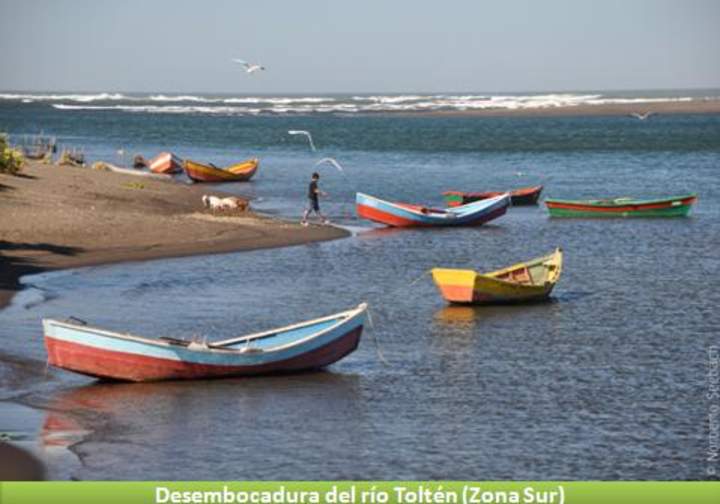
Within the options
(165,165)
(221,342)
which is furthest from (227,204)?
(221,342)

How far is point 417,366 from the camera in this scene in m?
22.9

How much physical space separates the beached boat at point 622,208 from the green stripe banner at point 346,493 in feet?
100

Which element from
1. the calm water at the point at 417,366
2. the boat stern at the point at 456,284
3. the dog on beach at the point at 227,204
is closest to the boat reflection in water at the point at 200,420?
the calm water at the point at 417,366

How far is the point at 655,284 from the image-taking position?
103ft

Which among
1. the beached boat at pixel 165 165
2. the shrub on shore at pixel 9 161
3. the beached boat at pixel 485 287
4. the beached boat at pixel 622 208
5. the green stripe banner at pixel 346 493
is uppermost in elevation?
the shrub on shore at pixel 9 161

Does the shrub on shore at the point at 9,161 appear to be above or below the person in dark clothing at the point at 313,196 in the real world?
above

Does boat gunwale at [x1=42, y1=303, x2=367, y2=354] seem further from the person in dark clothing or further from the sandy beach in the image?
the person in dark clothing

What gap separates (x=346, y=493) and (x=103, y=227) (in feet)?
73.9

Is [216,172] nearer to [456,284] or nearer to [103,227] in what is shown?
[103,227]

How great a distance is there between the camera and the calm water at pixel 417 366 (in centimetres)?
1777

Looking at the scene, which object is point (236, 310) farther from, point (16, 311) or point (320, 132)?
point (320, 132)

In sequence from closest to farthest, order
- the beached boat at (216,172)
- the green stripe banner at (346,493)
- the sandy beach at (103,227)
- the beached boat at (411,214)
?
the green stripe banner at (346,493) < the sandy beach at (103,227) < the beached boat at (411,214) < the beached boat at (216,172)

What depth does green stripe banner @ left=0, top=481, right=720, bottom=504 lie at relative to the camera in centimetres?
1373

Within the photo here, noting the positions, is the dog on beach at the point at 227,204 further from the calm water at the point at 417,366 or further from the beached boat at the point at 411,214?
the calm water at the point at 417,366
